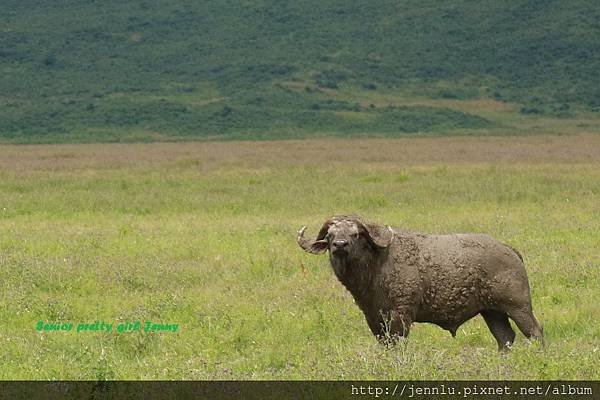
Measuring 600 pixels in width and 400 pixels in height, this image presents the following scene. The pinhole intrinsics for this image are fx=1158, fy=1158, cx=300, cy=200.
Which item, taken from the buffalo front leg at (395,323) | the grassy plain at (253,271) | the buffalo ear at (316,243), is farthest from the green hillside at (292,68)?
the buffalo front leg at (395,323)

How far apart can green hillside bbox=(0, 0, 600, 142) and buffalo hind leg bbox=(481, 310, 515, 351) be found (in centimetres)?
7503

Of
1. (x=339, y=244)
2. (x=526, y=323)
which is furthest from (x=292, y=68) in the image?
(x=339, y=244)

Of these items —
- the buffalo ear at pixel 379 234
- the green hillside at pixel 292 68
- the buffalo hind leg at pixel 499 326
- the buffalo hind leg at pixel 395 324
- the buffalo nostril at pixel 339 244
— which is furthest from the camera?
the green hillside at pixel 292 68

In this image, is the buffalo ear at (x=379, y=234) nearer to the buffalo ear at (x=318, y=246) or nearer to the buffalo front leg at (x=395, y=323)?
the buffalo ear at (x=318, y=246)

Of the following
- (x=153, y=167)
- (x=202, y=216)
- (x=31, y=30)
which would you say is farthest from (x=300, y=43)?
(x=202, y=216)

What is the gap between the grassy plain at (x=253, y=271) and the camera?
10.5 metres

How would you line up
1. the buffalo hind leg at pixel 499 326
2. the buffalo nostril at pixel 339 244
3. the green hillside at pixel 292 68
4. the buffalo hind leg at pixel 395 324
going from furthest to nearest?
1. the green hillside at pixel 292 68
2. the buffalo hind leg at pixel 499 326
3. the buffalo hind leg at pixel 395 324
4. the buffalo nostril at pixel 339 244

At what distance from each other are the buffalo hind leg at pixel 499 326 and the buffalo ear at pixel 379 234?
1.26 meters

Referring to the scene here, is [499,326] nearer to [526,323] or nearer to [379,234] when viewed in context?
[526,323]

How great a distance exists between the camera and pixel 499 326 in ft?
37.3

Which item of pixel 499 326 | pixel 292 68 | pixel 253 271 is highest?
pixel 499 326

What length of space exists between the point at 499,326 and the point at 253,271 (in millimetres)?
5854

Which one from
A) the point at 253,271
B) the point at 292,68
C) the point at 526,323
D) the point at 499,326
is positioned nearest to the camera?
the point at 526,323

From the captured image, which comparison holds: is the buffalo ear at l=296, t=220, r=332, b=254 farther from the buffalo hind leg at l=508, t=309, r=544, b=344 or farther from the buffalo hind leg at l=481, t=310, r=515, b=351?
the buffalo hind leg at l=508, t=309, r=544, b=344
